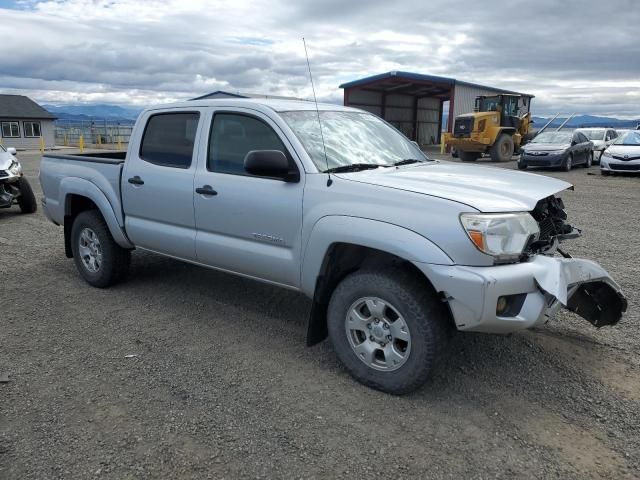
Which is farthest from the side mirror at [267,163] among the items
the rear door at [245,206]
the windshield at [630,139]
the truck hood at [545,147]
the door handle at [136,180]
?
the windshield at [630,139]

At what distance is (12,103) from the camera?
4538cm

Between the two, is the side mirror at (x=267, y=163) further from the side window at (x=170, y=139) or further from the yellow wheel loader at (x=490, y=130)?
the yellow wheel loader at (x=490, y=130)

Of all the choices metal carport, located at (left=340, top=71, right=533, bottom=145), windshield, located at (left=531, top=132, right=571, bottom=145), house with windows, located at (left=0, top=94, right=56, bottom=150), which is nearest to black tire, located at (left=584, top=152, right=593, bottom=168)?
windshield, located at (left=531, top=132, right=571, bottom=145)

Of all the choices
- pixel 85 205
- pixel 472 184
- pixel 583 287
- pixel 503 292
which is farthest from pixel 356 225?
pixel 85 205

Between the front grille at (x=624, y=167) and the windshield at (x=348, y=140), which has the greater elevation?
the windshield at (x=348, y=140)

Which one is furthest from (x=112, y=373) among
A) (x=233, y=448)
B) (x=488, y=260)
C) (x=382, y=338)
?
(x=488, y=260)

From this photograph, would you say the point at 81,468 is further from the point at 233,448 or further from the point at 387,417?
the point at 387,417

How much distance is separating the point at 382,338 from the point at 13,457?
214cm

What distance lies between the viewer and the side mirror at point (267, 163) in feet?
Result: 12.0

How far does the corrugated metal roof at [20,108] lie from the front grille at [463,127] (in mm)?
35675

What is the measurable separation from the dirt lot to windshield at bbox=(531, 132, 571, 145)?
15463 mm

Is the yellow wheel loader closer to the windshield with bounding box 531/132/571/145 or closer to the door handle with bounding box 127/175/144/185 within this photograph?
the windshield with bounding box 531/132/571/145

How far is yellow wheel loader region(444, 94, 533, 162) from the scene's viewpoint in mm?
22609

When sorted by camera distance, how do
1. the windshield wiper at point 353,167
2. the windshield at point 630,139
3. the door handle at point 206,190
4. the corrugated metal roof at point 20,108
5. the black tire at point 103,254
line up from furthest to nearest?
the corrugated metal roof at point 20,108 → the windshield at point 630,139 → the black tire at point 103,254 → the door handle at point 206,190 → the windshield wiper at point 353,167
